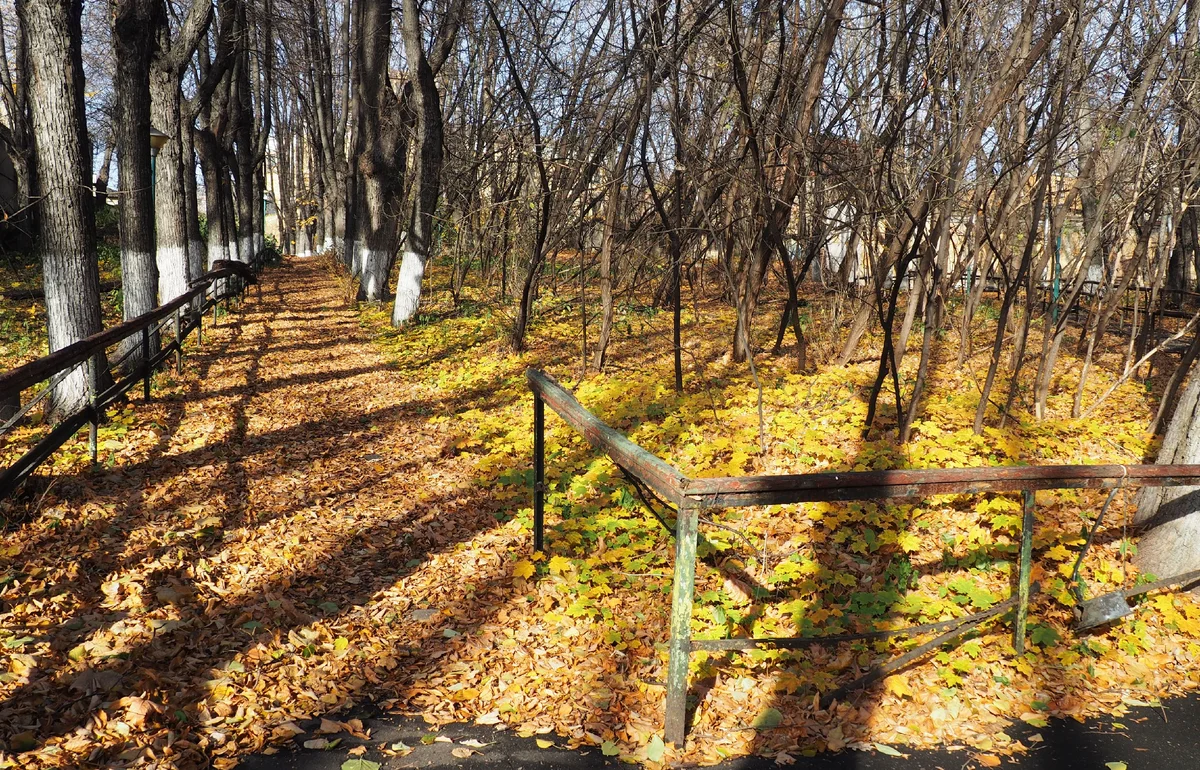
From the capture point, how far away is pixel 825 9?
7.05 meters

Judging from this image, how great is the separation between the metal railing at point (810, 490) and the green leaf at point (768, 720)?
0.34 meters

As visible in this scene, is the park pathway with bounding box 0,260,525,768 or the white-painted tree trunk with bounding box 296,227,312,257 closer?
the park pathway with bounding box 0,260,525,768

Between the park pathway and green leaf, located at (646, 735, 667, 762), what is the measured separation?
1.23m

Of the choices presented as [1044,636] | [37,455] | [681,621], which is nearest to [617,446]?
[681,621]

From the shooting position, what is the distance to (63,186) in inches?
260

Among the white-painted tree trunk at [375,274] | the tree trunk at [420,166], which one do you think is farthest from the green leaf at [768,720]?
the white-painted tree trunk at [375,274]

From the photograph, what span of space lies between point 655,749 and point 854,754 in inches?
31.5

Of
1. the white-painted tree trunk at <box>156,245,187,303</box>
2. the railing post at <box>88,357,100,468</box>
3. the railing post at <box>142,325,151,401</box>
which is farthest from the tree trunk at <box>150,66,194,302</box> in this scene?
the railing post at <box>88,357,100,468</box>

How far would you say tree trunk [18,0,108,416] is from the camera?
21.1 ft

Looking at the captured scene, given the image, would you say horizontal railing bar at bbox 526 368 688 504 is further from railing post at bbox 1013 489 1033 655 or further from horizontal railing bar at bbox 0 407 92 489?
horizontal railing bar at bbox 0 407 92 489

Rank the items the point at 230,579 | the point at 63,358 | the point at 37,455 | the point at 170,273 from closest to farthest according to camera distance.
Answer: the point at 230,579
the point at 37,455
the point at 63,358
the point at 170,273

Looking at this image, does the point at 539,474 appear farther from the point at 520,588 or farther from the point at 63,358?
the point at 63,358

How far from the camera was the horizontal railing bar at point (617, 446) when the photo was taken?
293 centimetres

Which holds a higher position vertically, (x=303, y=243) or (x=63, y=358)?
(x=303, y=243)
